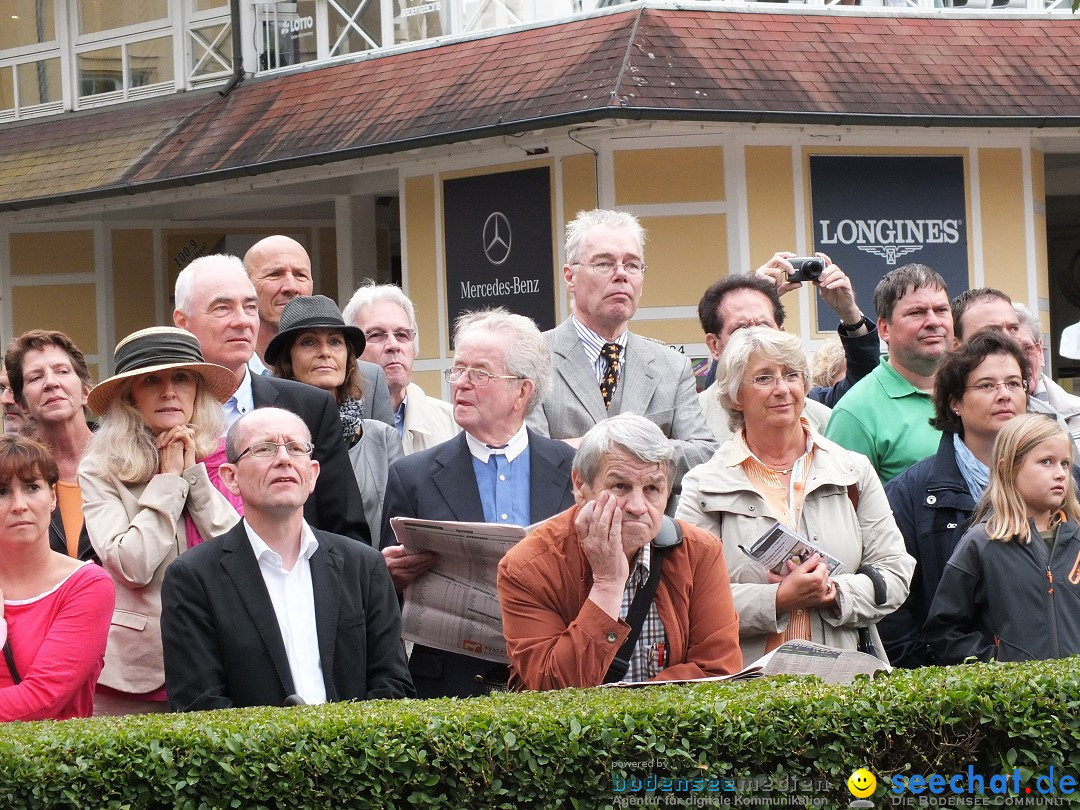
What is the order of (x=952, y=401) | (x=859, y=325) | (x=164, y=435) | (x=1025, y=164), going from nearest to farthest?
(x=164, y=435)
(x=952, y=401)
(x=859, y=325)
(x=1025, y=164)

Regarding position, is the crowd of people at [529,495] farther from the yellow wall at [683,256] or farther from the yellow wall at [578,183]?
the yellow wall at [578,183]

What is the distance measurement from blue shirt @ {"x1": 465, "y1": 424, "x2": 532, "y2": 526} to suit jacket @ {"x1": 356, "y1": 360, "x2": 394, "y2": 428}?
1.05 metres

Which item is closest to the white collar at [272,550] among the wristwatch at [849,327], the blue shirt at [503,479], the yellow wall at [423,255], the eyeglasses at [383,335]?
the blue shirt at [503,479]

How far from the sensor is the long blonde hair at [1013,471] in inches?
220

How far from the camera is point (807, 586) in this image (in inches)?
206

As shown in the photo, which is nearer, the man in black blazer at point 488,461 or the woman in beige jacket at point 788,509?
the woman in beige jacket at point 788,509

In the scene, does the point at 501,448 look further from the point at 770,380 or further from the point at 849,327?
the point at 849,327

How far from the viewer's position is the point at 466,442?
5660 millimetres

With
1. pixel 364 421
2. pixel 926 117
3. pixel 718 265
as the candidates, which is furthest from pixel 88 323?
pixel 364 421

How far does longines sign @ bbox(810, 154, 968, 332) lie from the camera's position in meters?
14.3

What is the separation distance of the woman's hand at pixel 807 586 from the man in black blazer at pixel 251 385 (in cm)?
156

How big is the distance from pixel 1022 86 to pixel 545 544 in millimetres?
10803

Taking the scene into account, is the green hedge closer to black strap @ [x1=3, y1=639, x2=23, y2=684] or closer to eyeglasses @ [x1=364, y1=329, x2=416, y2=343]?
black strap @ [x1=3, y1=639, x2=23, y2=684]

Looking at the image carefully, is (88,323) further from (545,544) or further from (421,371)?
(545,544)
